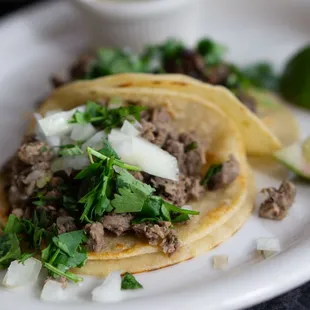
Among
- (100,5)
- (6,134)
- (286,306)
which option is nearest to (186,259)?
(286,306)

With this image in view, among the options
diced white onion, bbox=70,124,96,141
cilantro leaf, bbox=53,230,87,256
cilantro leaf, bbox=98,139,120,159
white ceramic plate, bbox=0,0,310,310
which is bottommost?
white ceramic plate, bbox=0,0,310,310

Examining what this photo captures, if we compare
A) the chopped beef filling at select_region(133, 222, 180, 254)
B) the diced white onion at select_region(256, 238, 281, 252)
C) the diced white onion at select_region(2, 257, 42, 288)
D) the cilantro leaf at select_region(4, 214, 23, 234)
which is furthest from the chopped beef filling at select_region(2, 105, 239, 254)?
the diced white onion at select_region(256, 238, 281, 252)

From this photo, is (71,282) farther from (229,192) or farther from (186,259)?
(229,192)

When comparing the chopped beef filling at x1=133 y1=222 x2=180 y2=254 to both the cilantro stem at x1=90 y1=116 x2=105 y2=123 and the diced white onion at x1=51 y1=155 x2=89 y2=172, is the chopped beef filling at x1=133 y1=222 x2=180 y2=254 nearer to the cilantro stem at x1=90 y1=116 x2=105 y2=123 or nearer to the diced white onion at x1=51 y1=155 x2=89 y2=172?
the diced white onion at x1=51 y1=155 x2=89 y2=172

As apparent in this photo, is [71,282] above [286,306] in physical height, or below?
above

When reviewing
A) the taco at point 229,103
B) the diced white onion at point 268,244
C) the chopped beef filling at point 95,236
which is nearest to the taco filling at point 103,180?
the chopped beef filling at point 95,236

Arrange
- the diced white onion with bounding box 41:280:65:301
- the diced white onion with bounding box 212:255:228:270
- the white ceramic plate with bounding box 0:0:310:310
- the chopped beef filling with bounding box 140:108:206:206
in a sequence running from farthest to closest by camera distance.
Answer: the chopped beef filling with bounding box 140:108:206:206 → the diced white onion with bounding box 212:255:228:270 → the diced white onion with bounding box 41:280:65:301 → the white ceramic plate with bounding box 0:0:310:310

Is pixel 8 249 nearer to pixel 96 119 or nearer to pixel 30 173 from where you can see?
pixel 30 173
